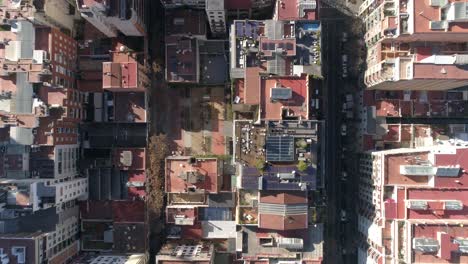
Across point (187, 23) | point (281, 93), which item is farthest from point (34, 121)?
point (281, 93)

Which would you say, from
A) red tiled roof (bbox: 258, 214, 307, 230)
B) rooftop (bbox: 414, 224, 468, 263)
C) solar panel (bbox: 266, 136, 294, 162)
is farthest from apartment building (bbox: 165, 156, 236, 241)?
rooftop (bbox: 414, 224, 468, 263)

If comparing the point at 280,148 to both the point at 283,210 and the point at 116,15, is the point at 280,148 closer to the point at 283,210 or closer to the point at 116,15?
the point at 283,210

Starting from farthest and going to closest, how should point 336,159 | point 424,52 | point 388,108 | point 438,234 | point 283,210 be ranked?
point 336,159 → point 388,108 → point 424,52 → point 283,210 → point 438,234

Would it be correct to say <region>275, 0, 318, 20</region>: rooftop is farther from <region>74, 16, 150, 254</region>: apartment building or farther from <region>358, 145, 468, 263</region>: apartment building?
<region>74, 16, 150, 254</region>: apartment building

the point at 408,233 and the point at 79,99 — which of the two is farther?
the point at 79,99

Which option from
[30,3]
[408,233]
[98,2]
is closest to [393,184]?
[408,233]

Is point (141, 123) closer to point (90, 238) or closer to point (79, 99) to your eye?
point (79, 99)
